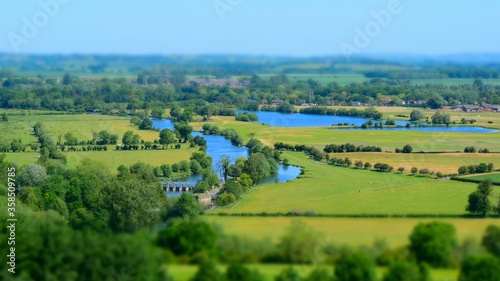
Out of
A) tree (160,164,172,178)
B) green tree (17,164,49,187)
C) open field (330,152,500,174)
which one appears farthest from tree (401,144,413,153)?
green tree (17,164,49,187)

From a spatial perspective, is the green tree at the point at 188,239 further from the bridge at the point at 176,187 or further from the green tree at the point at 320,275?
the bridge at the point at 176,187

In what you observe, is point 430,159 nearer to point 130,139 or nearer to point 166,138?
point 166,138

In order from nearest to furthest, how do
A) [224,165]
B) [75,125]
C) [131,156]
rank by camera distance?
1. [224,165]
2. [131,156]
3. [75,125]

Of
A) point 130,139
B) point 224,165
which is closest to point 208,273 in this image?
point 224,165

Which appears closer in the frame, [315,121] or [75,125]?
[75,125]

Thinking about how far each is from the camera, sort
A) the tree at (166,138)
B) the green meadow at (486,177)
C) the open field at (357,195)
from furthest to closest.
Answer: the tree at (166,138)
the green meadow at (486,177)
the open field at (357,195)

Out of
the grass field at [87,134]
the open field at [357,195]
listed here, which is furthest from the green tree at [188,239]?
the grass field at [87,134]
